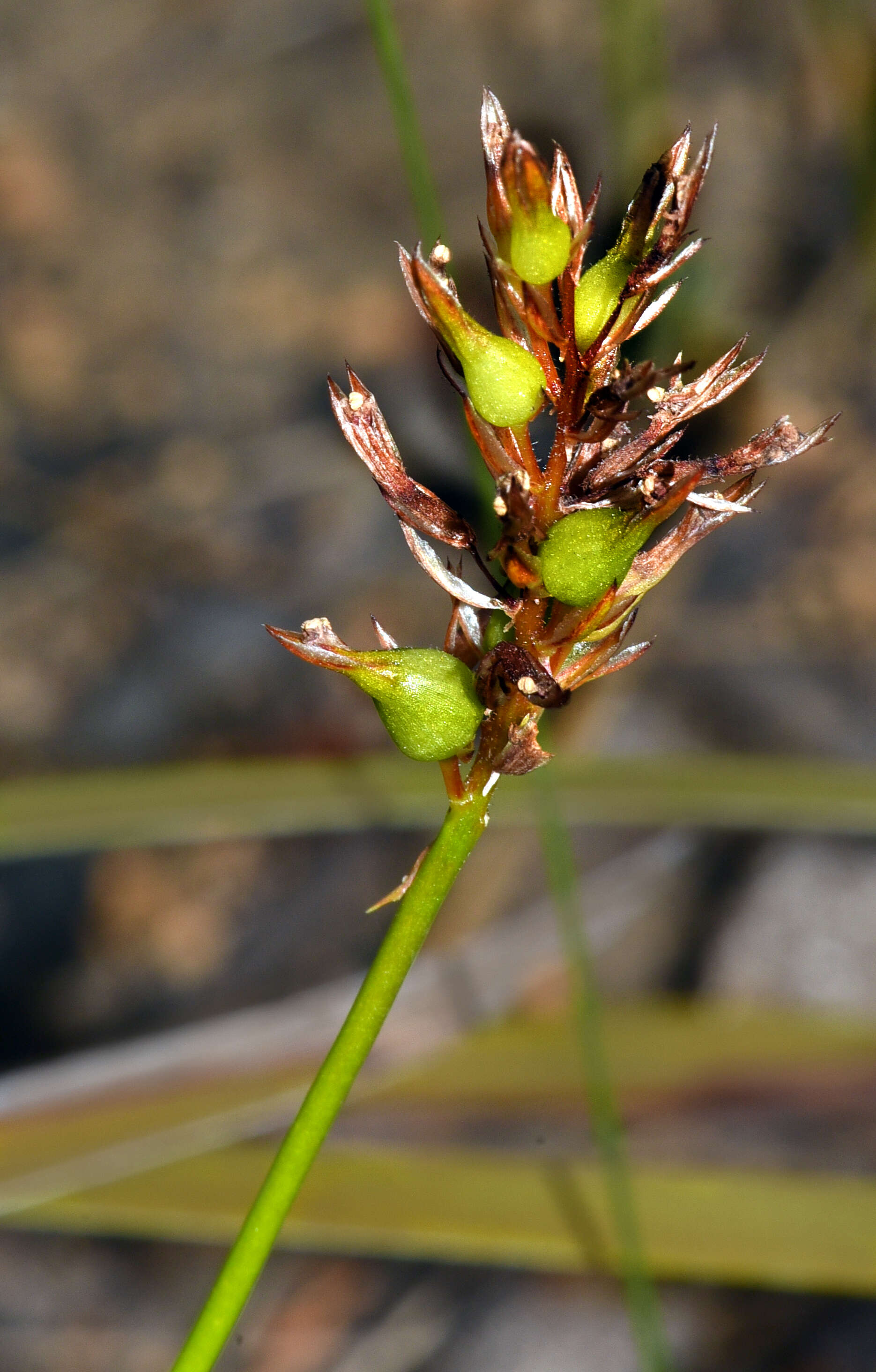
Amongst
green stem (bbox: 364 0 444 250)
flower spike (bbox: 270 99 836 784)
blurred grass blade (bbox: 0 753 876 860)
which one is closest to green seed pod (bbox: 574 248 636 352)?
flower spike (bbox: 270 99 836 784)

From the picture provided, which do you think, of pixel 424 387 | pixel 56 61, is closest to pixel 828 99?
pixel 424 387

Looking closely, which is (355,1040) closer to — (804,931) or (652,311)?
(652,311)

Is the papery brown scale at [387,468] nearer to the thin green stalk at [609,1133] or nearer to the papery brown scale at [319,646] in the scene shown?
the papery brown scale at [319,646]

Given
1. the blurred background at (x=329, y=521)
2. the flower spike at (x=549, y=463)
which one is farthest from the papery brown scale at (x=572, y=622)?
the blurred background at (x=329, y=521)

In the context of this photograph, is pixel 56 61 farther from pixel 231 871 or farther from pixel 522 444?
pixel 522 444

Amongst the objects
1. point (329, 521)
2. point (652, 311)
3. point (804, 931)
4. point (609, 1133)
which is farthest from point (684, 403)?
point (329, 521)

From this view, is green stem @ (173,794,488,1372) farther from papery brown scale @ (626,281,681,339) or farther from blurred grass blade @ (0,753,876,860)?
blurred grass blade @ (0,753,876,860)
